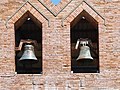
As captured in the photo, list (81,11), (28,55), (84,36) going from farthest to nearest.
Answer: (84,36) → (81,11) → (28,55)

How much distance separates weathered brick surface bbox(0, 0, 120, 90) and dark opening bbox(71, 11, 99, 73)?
1.03 feet

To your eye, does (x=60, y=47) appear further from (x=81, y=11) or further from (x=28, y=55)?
(x=81, y=11)

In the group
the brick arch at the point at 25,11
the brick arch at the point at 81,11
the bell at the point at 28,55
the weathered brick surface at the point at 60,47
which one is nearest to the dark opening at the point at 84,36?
the brick arch at the point at 81,11

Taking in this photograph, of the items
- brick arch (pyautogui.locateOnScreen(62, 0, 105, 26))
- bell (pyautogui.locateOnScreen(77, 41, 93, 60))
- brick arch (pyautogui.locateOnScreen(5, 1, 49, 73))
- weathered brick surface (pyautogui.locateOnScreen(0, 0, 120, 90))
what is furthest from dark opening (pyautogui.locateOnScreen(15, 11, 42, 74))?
bell (pyautogui.locateOnScreen(77, 41, 93, 60))

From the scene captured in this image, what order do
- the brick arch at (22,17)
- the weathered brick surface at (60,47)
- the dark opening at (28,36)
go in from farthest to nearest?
the dark opening at (28,36) < the brick arch at (22,17) < the weathered brick surface at (60,47)

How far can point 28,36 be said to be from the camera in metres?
17.9

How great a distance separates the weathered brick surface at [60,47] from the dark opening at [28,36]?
10.6 inches

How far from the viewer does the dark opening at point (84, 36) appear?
16.4 meters

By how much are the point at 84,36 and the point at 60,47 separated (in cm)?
206

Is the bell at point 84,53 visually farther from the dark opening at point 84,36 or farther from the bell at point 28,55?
the bell at point 28,55

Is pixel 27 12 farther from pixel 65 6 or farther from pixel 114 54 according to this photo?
pixel 114 54

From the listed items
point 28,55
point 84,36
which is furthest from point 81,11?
point 84,36

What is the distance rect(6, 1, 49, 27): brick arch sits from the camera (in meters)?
16.0

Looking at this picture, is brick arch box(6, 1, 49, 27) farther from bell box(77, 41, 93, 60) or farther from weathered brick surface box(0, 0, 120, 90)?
bell box(77, 41, 93, 60)
